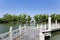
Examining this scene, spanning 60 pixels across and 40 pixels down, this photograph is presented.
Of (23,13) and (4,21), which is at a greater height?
(23,13)

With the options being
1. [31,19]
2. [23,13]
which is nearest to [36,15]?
[31,19]

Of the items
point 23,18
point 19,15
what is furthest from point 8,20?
point 23,18

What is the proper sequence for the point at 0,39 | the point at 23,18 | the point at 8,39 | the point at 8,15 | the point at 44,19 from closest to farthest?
the point at 0,39 < the point at 8,39 < the point at 44,19 < the point at 23,18 < the point at 8,15

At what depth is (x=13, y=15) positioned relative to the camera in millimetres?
72688

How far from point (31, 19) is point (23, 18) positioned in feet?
14.0

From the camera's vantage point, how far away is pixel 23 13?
221 ft

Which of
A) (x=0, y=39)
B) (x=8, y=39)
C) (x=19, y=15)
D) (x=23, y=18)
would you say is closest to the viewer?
(x=0, y=39)

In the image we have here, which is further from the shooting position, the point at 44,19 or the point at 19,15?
the point at 19,15

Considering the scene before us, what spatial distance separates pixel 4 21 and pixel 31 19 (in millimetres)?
22116

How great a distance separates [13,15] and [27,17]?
44.7 ft

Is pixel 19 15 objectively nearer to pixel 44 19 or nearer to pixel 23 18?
pixel 23 18

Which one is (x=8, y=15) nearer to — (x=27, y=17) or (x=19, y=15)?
(x=19, y=15)

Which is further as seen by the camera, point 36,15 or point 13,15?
point 13,15

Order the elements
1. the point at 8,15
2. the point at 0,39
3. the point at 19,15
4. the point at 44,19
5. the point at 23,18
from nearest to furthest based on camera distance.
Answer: the point at 0,39
the point at 44,19
the point at 23,18
the point at 19,15
the point at 8,15
